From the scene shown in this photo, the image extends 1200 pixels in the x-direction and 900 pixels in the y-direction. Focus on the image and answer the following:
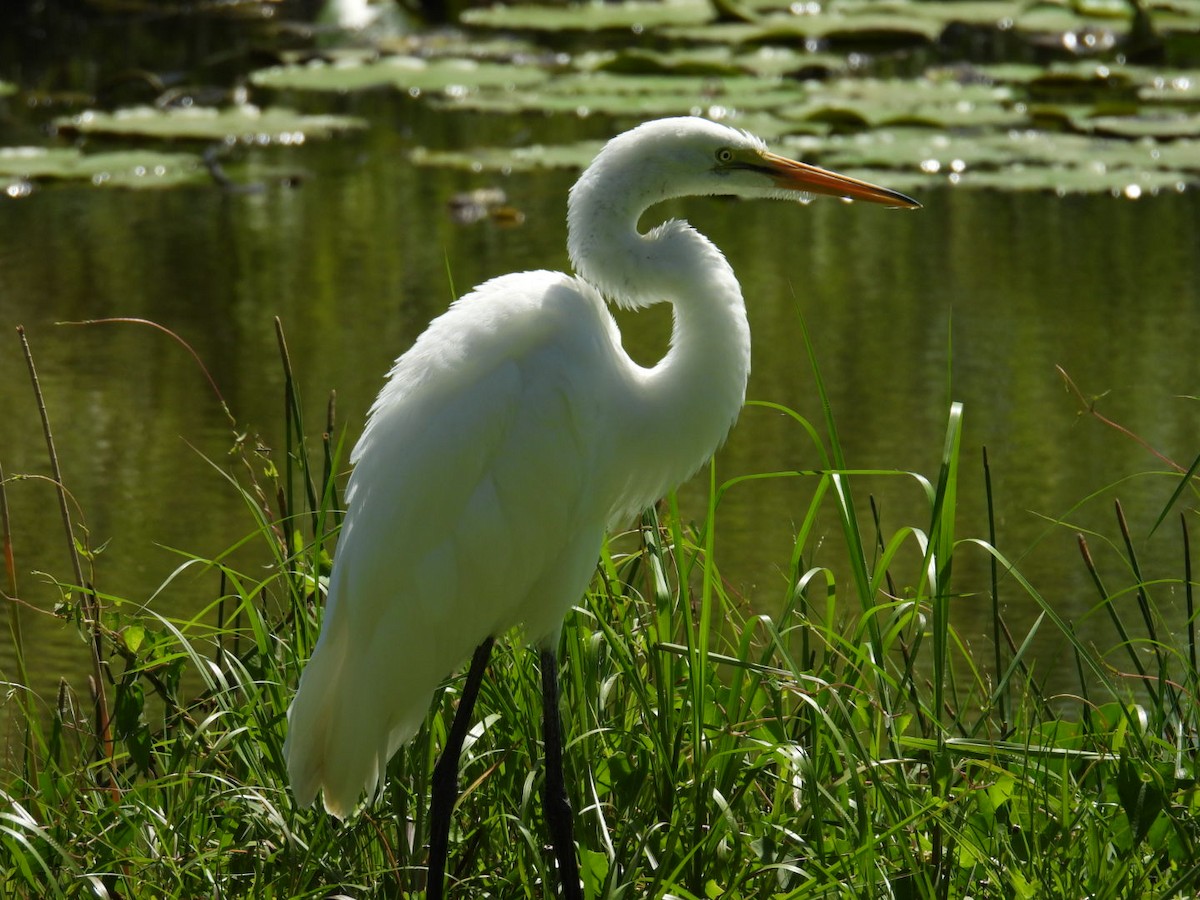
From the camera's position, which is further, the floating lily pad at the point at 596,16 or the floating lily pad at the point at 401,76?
the floating lily pad at the point at 596,16

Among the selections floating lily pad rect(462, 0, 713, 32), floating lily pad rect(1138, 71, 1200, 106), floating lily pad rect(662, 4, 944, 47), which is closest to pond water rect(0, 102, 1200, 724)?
floating lily pad rect(1138, 71, 1200, 106)

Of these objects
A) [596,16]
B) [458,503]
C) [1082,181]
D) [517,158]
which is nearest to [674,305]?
[458,503]

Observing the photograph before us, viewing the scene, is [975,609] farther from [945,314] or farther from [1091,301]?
[1091,301]

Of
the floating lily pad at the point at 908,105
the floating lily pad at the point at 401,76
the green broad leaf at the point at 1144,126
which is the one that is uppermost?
the floating lily pad at the point at 401,76

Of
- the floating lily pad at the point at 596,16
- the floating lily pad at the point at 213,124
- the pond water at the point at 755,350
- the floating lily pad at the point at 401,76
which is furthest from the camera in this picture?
the floating lily pad at the point at 596,16

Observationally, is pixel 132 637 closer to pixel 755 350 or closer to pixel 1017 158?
pixel 755 350

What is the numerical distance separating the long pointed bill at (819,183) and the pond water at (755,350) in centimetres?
83

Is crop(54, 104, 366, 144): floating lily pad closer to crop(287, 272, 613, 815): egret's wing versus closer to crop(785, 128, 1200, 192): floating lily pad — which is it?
crop(785, 128, 1200, 192): floating lily pad

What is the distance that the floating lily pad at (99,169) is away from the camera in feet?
24.3

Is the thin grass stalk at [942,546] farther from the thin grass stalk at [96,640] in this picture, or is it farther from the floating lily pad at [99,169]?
the floating lily pad at [99,169]

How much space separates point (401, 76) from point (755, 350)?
4.55 metres

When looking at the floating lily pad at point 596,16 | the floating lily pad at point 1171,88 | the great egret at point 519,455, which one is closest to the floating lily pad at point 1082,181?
the floating lily pad at point 1171,88

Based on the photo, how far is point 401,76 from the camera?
9406 millimetres

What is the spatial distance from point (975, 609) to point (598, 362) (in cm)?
175
